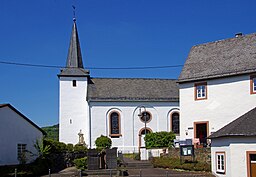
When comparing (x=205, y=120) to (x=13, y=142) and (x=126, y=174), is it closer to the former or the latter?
(x=126, y=174)

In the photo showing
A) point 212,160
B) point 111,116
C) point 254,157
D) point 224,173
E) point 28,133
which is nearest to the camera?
point 254,157

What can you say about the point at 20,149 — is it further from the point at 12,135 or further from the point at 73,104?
the point at 73,104

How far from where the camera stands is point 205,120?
1276 inches

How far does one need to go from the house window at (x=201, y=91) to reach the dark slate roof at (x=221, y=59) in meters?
0.58

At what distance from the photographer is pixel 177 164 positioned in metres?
Answer: 28.9

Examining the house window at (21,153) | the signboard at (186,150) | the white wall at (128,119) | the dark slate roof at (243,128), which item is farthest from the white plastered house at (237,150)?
the white wall at (128,119)

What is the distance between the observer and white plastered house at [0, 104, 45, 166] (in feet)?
88.0

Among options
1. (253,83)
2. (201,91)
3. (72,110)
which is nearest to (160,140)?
(201,91)

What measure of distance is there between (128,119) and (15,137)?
24.1 metres

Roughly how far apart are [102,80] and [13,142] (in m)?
26.8

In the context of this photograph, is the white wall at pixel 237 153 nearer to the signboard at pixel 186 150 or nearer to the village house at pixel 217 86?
the signboard at pixel 186 150

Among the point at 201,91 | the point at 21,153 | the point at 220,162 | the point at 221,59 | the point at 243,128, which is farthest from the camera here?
the point at 221,59

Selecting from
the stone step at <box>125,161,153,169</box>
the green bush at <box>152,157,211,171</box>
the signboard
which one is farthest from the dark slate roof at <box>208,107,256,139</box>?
the stone step at <box>125,161,153,169</box>

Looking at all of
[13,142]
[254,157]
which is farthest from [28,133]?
[254,157]
